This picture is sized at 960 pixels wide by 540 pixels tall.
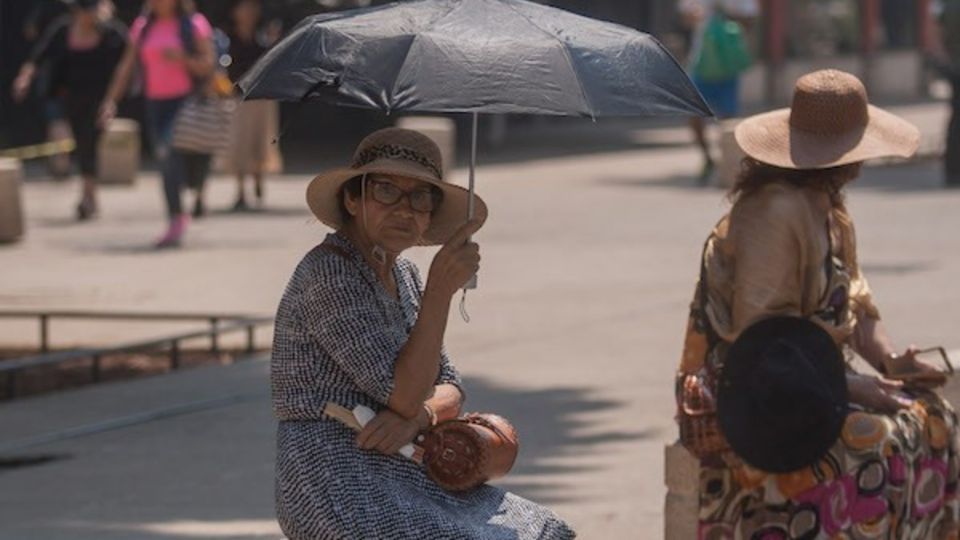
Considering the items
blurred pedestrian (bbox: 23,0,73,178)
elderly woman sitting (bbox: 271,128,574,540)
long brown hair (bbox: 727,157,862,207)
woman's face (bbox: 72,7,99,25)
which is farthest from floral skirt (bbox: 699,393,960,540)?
blurred pedestrian (bbox: 23,0,73,178)

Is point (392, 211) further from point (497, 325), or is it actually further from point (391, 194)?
point (497, 325)

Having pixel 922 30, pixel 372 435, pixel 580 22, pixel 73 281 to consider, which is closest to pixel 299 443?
pixel 372 435

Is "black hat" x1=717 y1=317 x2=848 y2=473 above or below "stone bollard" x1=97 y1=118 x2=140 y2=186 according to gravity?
above

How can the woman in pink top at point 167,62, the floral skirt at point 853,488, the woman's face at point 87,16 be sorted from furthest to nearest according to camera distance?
the woman's face at point 87,16 < the woman in pink top at point 167,62 < the floral skirt at point 853,488

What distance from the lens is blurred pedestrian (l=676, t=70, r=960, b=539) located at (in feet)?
19.0

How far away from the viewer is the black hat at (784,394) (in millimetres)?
5734

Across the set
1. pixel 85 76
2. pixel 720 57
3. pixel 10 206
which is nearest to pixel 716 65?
pixel 720 57

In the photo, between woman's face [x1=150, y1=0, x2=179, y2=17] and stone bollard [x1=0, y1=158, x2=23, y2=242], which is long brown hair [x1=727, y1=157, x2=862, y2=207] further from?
stone bollard [x1=0, y1=158, x2=23, y2=242]

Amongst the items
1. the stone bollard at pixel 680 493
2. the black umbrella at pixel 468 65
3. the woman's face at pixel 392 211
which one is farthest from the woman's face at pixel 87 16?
the woman's face at pixel 392 211

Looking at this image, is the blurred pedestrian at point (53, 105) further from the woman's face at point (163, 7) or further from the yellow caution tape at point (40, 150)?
the woman's face at point (163, 7)

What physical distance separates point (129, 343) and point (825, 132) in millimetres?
6064

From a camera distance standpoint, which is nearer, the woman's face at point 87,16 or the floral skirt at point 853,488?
the floral skirt at point 853,488

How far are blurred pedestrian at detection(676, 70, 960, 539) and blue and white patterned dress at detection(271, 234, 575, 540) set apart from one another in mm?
575

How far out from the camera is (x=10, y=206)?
55.0ft
